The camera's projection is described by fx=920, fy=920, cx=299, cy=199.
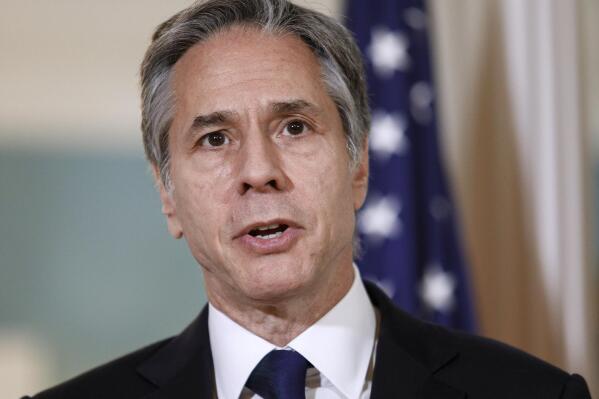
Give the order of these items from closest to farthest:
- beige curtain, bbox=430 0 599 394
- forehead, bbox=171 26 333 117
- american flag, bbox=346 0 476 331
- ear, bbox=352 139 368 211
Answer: forehead, bbox=171 26 333 117, ear, bbox=352 139 368 211, american flag, bbox=346 0 476 331, beige curtain, bbox=430 0 599 394

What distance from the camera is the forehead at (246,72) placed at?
1.79 m

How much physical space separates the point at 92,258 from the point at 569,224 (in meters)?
1.92

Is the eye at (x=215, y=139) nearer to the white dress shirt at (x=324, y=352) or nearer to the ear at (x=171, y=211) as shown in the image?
the ear at (x=171, y=211)

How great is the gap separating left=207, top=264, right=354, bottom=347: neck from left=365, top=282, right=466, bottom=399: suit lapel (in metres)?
0.13

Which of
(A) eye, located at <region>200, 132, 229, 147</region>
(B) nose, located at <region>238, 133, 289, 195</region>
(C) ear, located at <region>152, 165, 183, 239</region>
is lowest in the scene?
(C) ear, located at <region>152, 165, 183, 239</region>

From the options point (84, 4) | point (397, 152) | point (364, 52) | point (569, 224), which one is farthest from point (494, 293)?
point (84, 4)

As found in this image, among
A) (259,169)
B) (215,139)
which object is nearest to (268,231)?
(259,169)

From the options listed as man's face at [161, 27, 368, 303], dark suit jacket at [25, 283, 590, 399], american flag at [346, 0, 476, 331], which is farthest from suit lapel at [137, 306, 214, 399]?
american flag at [346, 0, 476, 331]

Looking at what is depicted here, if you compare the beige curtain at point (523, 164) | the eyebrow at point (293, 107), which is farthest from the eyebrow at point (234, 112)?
the beige curtain at point (523, 164)

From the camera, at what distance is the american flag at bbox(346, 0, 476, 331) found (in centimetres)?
332

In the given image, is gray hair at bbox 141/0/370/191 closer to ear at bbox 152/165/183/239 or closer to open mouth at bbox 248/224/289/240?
ear at bbox 152/165/183/239

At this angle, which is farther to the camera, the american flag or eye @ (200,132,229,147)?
the american flag

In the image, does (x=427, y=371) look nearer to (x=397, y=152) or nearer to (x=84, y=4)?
(x=397, y=152)

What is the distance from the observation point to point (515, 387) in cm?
174
